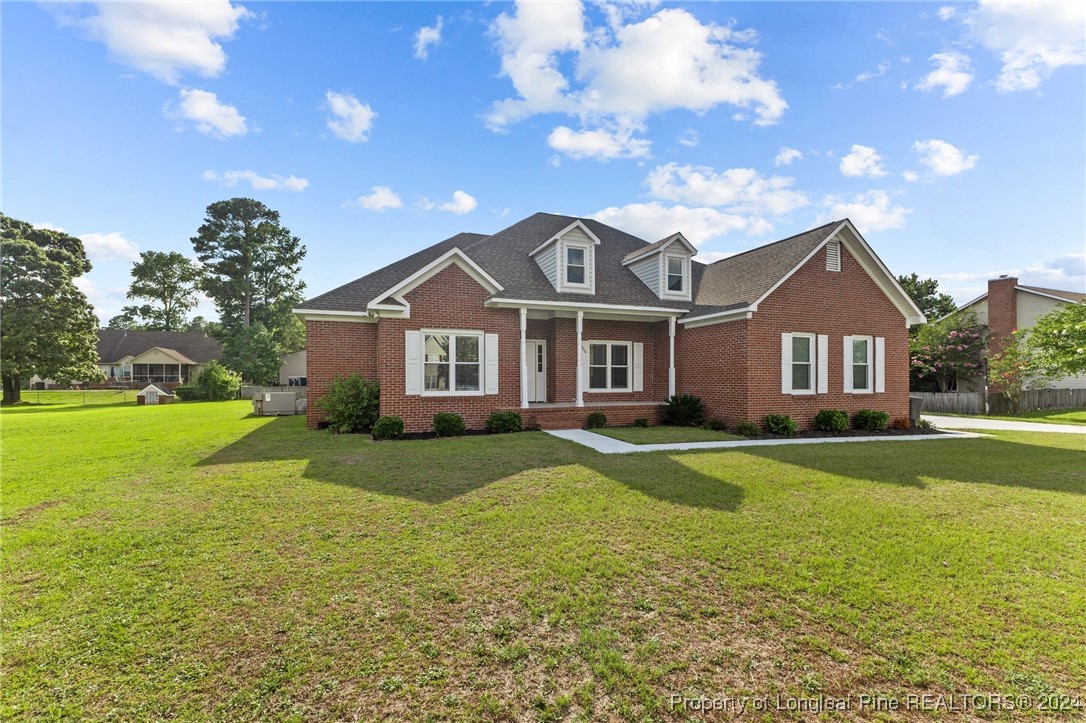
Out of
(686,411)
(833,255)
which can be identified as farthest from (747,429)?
(833,255)

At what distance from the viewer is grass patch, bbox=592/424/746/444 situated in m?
11.8

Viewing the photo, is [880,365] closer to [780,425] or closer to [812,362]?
[812,362]

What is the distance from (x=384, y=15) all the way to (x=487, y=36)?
258 centimetres

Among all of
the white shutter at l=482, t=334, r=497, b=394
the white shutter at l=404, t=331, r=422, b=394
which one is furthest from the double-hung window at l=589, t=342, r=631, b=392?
the white shutter at l=404, t=331, r=422, b=394

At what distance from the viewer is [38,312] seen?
2853 cm

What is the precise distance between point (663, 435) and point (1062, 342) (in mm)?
10643

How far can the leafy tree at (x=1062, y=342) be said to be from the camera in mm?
11711

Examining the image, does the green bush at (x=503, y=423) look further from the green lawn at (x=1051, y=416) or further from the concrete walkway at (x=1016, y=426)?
the green lawn at (x=1051, y=416)

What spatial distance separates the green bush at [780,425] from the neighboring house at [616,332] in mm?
280

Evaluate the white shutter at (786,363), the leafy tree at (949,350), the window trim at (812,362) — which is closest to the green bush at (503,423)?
the white shutter at (786,363)

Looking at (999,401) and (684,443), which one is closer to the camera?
(684,443)

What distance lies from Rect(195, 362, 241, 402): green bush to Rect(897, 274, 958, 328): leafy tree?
51.0m

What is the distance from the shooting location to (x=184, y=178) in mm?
14414

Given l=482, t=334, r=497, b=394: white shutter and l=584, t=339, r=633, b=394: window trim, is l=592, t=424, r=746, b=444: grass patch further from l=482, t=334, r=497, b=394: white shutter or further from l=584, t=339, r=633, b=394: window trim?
l=482, t=334, r=497, b=394: white shutter
